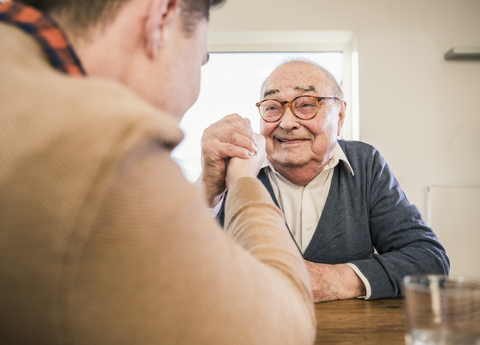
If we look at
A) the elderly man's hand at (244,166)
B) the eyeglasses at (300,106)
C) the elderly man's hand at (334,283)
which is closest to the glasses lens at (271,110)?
the eyeglasses at (300,106)

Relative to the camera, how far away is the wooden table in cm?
66

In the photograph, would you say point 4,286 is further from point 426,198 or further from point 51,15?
point 426,198

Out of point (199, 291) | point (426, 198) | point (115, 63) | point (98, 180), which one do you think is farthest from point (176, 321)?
point (426, 198)

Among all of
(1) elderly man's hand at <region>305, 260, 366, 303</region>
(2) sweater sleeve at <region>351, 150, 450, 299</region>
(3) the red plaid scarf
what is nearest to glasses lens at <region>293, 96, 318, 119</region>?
(2) sweater sleeve at <region>351, 150, 450, 299</region>

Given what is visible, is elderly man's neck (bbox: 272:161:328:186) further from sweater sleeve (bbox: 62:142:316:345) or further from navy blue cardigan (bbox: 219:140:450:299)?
sweater sleeve (bbox: 62:142:316:345)

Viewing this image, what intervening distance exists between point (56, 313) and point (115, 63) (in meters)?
0.32

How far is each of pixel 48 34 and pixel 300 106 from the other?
1.26 metres

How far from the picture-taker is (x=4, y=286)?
1.02 feet

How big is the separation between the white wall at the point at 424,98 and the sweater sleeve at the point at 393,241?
1.21 metres

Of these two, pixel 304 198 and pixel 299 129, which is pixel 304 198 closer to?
pixel 304 198

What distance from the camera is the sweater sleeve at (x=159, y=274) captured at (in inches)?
11.7

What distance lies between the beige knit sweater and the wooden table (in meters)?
0.37

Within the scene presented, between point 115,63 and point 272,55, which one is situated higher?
point 272,55

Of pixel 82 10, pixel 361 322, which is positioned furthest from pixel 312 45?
pixel 82 10
